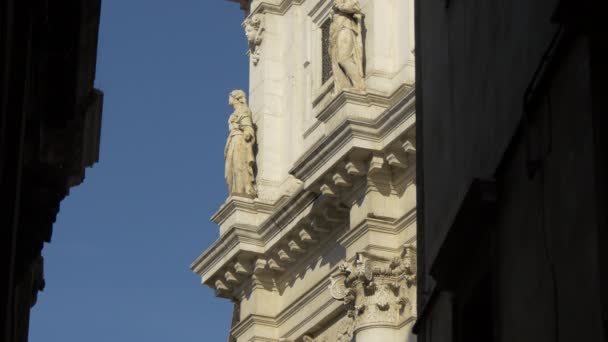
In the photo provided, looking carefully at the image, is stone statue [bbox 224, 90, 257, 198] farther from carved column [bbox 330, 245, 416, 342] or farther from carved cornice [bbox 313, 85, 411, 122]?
carved column [bbox 330, 245, 416, 342]

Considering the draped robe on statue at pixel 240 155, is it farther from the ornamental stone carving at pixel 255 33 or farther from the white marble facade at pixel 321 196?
the ornamental stone carving at pixel 255 33

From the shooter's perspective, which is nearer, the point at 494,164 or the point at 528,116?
the point at 528,116

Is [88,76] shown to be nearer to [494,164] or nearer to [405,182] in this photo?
[494,164]

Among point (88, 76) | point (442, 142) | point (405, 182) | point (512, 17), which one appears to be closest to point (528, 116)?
point (512, 17)

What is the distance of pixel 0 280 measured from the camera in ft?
57.4

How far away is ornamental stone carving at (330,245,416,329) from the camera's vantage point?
34719mm

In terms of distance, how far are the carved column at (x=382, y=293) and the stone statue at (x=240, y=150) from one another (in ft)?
22.4

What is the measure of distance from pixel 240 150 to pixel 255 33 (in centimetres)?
328

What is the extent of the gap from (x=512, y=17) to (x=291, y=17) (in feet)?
95.6

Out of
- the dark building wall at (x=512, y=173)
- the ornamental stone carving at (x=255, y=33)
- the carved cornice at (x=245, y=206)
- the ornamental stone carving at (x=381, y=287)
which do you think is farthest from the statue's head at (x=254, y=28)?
the dark building wall at (x=512, y=173)

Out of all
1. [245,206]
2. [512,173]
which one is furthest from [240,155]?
[512,173]

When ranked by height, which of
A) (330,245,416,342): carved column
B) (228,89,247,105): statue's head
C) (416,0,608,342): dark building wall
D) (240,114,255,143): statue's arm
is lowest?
(416,0,608,342): dark building wall

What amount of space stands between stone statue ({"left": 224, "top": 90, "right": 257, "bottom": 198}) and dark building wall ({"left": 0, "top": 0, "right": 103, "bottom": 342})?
20473mm

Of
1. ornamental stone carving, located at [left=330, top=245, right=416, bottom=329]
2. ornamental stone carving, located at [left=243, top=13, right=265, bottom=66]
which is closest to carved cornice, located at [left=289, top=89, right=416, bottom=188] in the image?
ornamental stone carving, located at [left=330, top=245, right=416, bottom=329]
